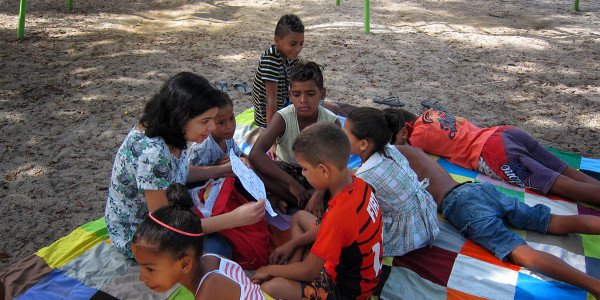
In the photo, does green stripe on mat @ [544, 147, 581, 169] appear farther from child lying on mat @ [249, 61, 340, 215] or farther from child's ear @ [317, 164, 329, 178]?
child's ear @ [317, 164, 329, 178]

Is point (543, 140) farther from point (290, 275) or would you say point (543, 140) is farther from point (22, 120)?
point (22, 120)

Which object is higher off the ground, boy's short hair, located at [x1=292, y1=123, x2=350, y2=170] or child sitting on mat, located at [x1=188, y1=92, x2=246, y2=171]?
boy's short hair, located at [x1=292, y1=123, x2=350, y2=170]

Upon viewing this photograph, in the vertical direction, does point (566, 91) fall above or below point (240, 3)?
below

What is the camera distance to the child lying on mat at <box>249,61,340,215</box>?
3.39 m

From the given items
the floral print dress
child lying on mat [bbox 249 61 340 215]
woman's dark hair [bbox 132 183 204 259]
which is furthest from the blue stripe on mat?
child lying on mat [bbox 249 61 340 215]

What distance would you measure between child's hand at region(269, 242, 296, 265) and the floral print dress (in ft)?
2.19

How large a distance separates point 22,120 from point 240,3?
5.69 meters

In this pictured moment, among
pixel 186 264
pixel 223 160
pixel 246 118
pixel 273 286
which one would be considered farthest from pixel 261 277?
pixel 246 118

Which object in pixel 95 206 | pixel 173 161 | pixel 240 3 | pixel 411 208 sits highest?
pixel 240 3

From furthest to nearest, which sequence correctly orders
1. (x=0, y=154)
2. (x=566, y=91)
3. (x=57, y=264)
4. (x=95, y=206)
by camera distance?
(x=566, y=91)
(x=0, y=154)
(x=95, y=206)
(x=57, y=264)

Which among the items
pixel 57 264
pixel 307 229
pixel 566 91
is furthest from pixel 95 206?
pixel 566 91

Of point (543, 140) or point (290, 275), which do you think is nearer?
point (290, 275)

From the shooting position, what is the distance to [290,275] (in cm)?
251

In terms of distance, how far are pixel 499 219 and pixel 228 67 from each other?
4.31m
